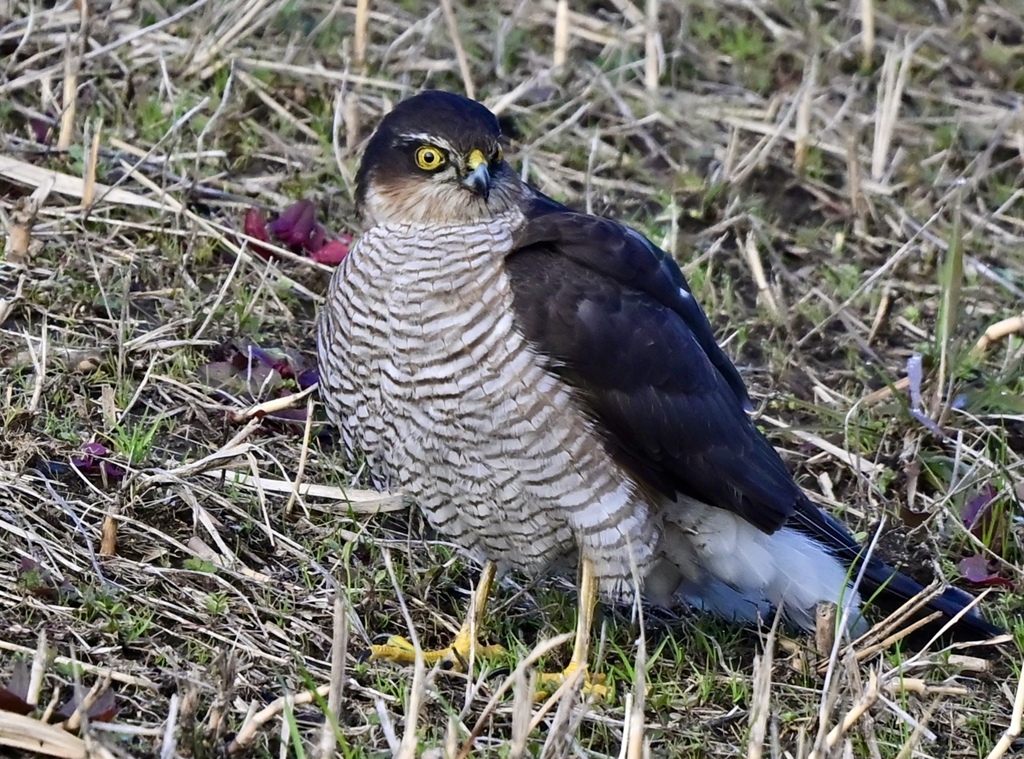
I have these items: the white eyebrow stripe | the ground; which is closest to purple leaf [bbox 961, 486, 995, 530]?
the ground

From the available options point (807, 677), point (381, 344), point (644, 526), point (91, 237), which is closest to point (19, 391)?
point (91, 237)

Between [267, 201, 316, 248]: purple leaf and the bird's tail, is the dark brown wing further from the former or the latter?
[267, 201, 316, 248]: purple leaf

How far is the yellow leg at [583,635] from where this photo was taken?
4062 mm

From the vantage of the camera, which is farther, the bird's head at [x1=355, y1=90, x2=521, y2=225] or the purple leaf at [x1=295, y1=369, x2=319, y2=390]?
the purple leaf at [x1=295, y1=369, x2=319, y2=390]

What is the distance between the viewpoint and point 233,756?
3252 millimetres

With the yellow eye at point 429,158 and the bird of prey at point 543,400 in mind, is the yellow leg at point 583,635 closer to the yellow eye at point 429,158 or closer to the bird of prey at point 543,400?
the bird of prey at point 543,400

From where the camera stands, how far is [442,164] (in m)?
4.27

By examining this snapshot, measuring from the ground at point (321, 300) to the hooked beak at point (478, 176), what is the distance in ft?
3.49

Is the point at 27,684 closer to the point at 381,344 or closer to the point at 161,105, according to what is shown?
the point at 381,344

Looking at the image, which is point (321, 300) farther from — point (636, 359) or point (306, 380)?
point (636, 359)

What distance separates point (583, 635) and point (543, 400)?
0.70 meters

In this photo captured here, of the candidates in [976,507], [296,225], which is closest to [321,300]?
[296,225]

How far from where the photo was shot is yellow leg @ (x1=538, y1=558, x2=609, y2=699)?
4.06 metres

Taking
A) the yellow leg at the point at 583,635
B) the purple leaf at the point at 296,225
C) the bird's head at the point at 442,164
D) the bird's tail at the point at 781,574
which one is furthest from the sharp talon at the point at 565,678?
the purple leaf at the point at 296,225
